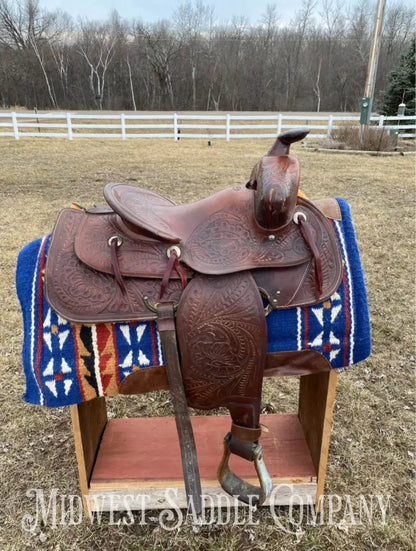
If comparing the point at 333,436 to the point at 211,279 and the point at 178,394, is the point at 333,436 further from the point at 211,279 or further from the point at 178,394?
the point at 211,279

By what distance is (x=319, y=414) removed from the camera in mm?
1521

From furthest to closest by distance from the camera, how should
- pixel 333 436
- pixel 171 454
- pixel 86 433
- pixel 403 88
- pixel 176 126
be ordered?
pixel 403 88, pixel 176 126, pixel 333 436, pixel 171 454, pixel 86 433

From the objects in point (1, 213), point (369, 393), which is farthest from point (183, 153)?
point (369, 393)

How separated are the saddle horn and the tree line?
93.3 feet

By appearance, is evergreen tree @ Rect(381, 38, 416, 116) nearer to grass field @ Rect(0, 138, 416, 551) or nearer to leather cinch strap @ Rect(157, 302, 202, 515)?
grass field @ Rect(0, 138, 416, 551)

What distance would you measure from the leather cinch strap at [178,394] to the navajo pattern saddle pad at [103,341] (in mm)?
78

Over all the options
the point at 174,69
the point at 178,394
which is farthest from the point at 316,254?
the point at 174,69

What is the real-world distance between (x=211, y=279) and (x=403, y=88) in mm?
16226

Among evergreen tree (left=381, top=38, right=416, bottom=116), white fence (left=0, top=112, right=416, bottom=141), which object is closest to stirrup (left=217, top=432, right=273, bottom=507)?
white fence (left=0, top=112, right=416, bottom=141)

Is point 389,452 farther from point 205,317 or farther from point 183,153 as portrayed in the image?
point 183,153

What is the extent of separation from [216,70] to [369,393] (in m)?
30.4

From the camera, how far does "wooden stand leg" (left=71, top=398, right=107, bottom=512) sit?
1356 mm

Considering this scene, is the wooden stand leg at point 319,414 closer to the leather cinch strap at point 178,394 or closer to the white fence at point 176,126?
the leather cinch strap at point 178,394

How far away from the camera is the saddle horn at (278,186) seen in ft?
3.59
